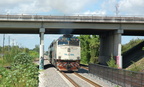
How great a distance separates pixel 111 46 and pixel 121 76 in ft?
70.2

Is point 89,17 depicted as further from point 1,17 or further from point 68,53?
point 1,17

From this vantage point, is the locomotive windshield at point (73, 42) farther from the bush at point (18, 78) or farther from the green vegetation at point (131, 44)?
the green vegetation at point (131, 44)

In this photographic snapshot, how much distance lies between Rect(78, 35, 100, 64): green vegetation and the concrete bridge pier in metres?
10.4

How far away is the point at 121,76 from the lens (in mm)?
15609

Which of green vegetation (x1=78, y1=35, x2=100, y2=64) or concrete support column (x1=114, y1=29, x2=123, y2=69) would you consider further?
green vegetation (x1=78, y1=35, x2=100, y2=64)

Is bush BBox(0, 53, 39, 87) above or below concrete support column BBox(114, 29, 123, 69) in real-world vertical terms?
below

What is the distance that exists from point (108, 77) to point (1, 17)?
1930 centimetres

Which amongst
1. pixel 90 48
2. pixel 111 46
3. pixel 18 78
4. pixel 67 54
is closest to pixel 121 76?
pixel 18 78

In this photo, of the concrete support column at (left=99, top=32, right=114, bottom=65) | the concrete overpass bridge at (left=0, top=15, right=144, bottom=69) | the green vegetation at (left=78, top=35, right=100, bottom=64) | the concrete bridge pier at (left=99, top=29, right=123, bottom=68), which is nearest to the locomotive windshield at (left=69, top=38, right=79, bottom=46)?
the concrete bridge pier at (left=99, top=29, right=123, bottom=68)

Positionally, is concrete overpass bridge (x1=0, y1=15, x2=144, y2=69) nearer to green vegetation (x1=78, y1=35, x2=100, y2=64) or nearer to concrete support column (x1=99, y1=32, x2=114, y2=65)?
concrete support column (x1=99, y1=32, x2=114, y2=65)

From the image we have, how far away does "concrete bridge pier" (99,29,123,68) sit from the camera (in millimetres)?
33219

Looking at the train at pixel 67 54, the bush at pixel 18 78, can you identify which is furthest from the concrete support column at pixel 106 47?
the bush at pixel 18 78

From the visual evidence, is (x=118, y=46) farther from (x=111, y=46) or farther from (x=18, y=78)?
(x=18, y=78)

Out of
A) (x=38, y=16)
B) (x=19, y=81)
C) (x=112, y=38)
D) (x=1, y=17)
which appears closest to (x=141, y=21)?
(x=112, y=38)
